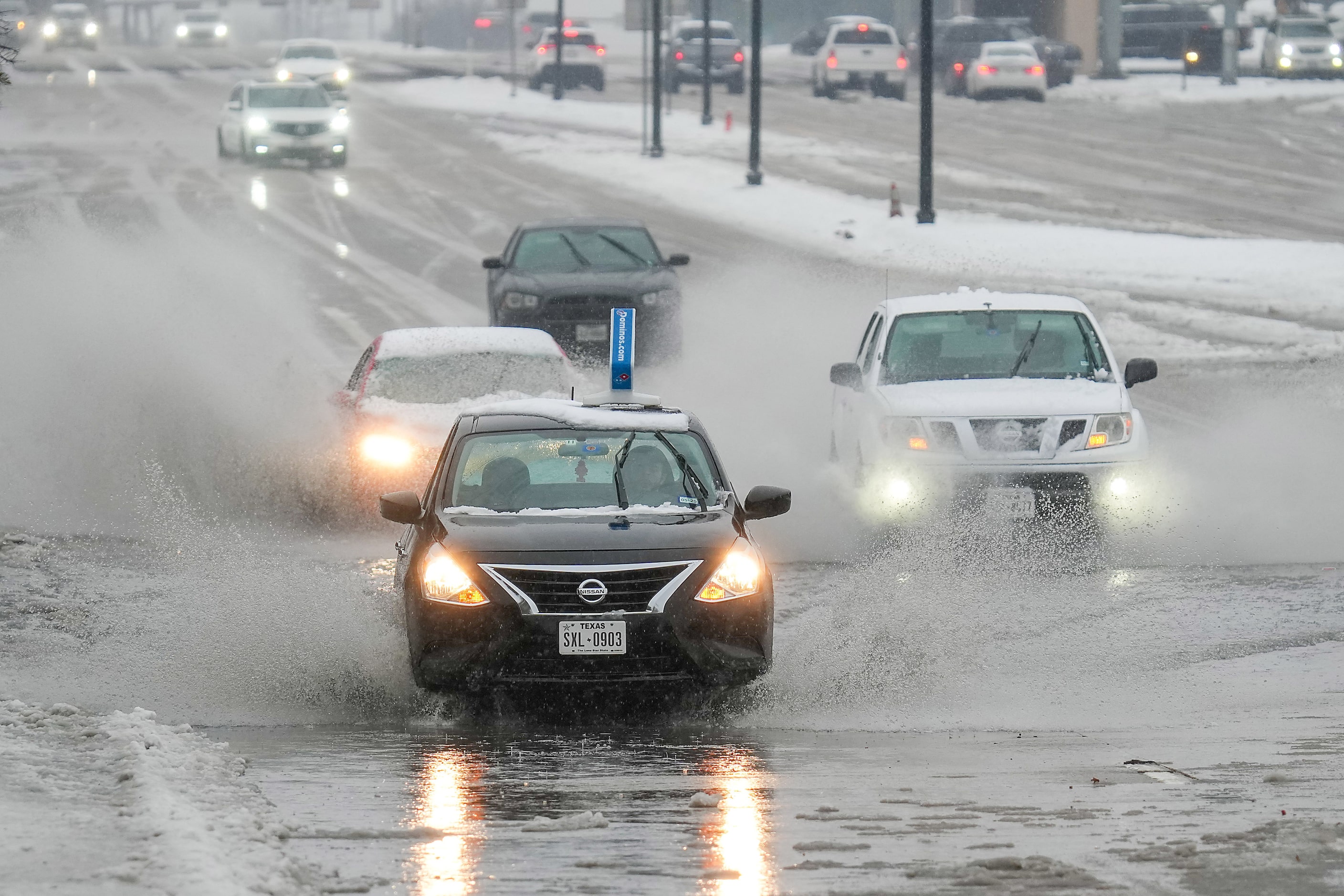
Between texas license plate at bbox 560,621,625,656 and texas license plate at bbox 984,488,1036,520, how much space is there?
5111 mm

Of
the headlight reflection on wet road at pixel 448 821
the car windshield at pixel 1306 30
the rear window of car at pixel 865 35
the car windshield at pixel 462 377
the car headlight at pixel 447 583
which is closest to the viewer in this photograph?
the headlight reflection on wet road at pixel 448 821

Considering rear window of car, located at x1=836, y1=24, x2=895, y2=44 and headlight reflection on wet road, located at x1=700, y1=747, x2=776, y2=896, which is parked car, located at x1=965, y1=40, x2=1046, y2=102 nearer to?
rear window of car, located at x1=836, y1=24, x2=895, y2=44

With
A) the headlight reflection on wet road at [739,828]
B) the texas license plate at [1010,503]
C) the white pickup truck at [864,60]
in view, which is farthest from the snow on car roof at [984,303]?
the white pickup truck at [864,60]

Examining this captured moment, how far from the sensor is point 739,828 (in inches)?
270

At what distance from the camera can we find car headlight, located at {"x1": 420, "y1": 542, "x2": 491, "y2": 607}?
8.66 metres

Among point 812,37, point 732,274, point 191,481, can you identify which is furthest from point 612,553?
point 812,37

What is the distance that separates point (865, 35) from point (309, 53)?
15441 millimetres

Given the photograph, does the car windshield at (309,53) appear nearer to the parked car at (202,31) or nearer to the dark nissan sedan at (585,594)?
the parked car at (202,31)

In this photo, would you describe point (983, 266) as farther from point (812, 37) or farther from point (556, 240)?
point (812, 37)

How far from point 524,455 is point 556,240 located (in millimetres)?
12092

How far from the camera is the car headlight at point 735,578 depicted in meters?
8.75

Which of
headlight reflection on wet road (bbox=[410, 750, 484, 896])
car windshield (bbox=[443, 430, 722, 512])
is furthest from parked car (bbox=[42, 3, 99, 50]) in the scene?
headlight reflection on wet road (bbox=[410, 750, 484, 896])

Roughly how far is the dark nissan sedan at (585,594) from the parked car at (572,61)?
1997 inches

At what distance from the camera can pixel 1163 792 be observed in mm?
7387
